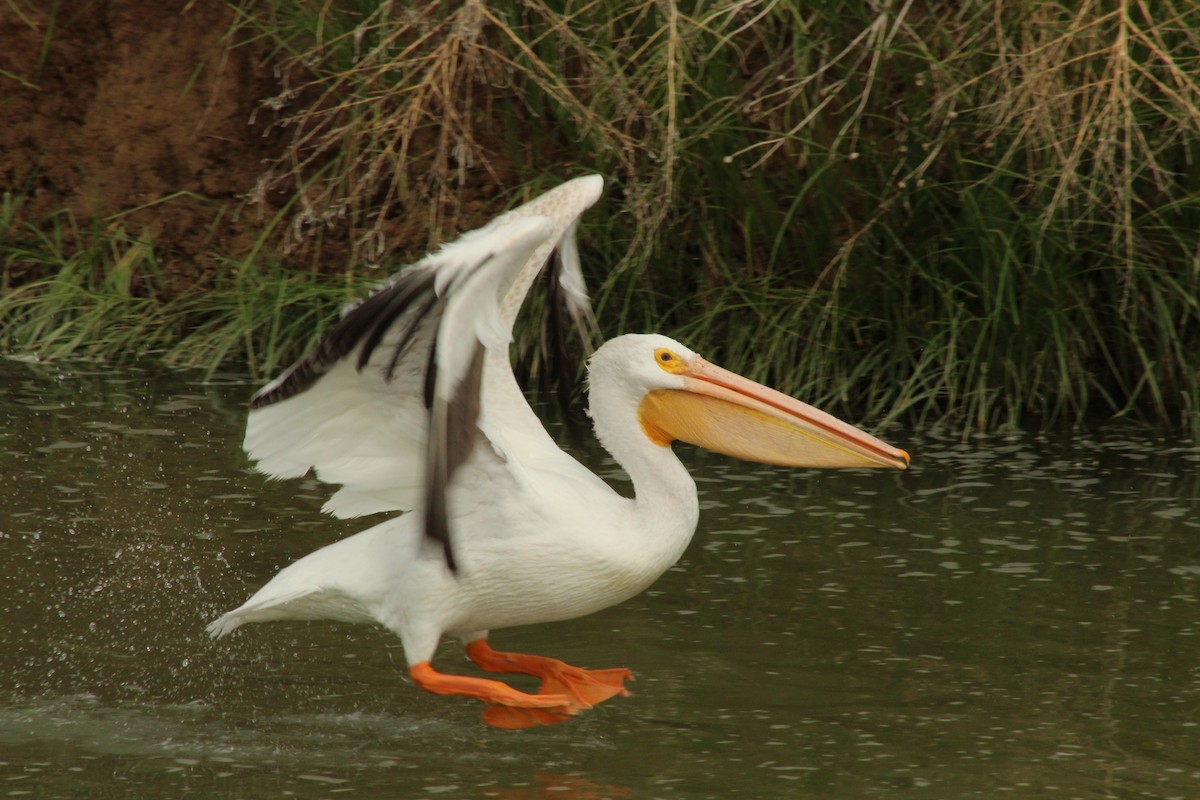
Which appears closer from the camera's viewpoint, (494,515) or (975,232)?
(494,515)

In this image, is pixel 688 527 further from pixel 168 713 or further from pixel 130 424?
pixel 130 424

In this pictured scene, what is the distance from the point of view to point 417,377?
3887 millimetres

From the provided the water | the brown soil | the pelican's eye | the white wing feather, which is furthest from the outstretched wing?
the brown soil

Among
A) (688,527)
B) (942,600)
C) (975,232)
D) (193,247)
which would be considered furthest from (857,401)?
(193,247)

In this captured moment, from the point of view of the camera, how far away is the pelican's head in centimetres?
421

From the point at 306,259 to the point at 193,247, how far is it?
0.62 metres

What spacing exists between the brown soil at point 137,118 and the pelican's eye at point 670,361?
396 cm

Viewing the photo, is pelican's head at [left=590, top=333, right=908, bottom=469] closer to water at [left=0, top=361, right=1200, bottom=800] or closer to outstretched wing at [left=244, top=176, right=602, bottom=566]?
outstretched wing at [left=244, top=176, right=602, bottom=566]

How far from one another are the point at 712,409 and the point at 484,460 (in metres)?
0.63

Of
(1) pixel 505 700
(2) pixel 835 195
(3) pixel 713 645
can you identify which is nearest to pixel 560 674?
(1) pixel 505 700

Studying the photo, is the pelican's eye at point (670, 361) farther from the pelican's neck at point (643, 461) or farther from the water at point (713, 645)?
the water at point (713, 645)

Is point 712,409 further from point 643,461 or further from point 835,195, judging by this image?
point 835,195

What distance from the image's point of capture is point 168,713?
13.2 ft

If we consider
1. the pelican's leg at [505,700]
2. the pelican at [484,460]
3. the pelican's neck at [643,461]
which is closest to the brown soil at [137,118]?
the pelican at [484,460]
